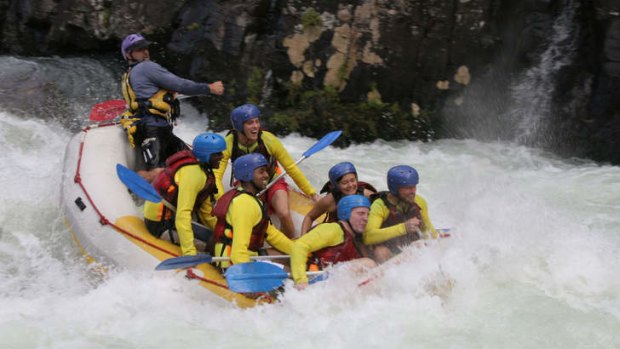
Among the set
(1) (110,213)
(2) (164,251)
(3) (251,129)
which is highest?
(3) (251,129)

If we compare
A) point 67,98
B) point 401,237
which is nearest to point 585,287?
point 401,237

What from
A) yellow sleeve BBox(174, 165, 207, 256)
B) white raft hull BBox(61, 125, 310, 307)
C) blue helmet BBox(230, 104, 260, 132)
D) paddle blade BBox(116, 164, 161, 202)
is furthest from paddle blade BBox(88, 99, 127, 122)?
yellow sleeve BBox(174, 165, 207, 256)

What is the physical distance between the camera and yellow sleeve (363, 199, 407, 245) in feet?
16.2

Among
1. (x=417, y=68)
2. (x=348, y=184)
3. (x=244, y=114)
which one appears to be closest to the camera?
(x=348, y=184)

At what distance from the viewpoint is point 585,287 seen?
5363 mm

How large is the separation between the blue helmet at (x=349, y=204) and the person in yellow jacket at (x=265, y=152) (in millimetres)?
848

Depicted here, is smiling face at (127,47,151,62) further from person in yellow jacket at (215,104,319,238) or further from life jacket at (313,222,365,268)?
life jacket at (313,222,365,268)

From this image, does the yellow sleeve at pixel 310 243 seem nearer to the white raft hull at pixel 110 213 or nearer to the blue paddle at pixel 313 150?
the white raft hull at pixel 110 213

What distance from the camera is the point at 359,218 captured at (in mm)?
4875

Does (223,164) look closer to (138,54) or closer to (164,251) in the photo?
(164,251)

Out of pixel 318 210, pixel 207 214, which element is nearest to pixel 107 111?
pixel 207 214

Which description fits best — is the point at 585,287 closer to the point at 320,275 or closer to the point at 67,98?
the point at 320,275

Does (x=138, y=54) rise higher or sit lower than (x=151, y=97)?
higher

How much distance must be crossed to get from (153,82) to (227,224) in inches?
78.7
